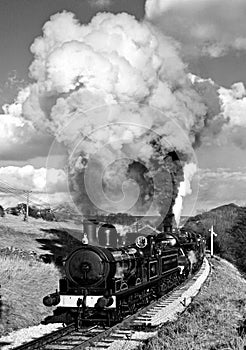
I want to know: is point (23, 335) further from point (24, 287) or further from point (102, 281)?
point (24, 287)

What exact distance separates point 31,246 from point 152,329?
80.8 feet

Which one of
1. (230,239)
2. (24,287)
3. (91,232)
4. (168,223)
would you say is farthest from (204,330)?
(230,239)

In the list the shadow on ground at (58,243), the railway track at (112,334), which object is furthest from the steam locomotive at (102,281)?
the shadow on ground at (58,243)

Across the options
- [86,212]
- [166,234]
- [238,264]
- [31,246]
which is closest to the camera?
[86,212]

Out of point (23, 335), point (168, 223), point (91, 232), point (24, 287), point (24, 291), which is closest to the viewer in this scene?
point (23, 335)

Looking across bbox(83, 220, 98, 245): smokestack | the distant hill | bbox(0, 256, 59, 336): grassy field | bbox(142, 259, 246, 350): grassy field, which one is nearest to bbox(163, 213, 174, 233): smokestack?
bbox(0, 256, 59, 336): grassy field

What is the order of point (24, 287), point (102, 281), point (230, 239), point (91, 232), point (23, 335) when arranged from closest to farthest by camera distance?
point (23, 335) → point (102, 281) → point (91, 232) → point (24, 287) → point (230, 239)

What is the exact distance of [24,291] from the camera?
1919cm

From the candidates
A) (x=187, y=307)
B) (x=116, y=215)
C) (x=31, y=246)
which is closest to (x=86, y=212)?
(x=116, y=215)

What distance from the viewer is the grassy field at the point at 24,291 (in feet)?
52.2

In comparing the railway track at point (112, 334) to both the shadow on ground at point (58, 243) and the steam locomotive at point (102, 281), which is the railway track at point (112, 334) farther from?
the shadow on ground at point (58, 243)

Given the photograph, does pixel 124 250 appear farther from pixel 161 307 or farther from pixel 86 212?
pixel 86 212

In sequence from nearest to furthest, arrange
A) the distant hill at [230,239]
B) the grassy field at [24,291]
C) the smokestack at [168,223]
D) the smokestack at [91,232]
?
1. the smokestack at [91,232]
2. the grassy field at [24,291]
3. the smokestack at [168,223]
4. the distant hill at [230,239]

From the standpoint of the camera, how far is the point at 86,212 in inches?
853
